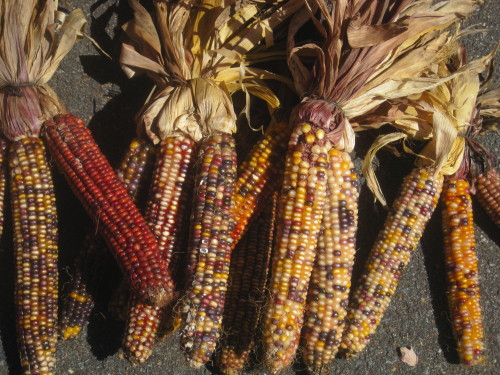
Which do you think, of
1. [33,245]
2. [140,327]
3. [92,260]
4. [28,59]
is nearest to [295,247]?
[140,327]

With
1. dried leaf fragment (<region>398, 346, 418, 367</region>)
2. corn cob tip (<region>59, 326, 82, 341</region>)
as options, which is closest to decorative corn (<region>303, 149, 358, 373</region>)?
dried leaf fragment (<region>398, 346, 418, 367</region>)

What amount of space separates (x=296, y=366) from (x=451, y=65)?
2342 mm

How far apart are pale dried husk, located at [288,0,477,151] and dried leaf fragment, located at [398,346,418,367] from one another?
1.66m

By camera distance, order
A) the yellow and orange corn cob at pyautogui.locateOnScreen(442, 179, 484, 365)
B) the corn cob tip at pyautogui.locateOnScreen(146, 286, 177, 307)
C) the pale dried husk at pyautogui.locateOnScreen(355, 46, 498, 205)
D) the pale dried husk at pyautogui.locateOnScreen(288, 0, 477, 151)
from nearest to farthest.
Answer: the corn cob tip at pyautogui.locateOnScreen(146, 286, 177, 307), the pale dried husk at pyautogui.locateOnScreen(288, 0, 477, 151), the pale dried husk at pyautogui.locateOnScreen(355, 46, 498, 205), the yellow and orange corn cob at pyautogui.locateOnScreen(442, 179, 484, 365)

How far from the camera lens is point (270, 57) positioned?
3176 mm

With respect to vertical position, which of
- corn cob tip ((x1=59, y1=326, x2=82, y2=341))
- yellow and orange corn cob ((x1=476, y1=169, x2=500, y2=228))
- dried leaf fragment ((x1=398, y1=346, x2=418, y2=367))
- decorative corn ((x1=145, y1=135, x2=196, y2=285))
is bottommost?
dried leaf fragment ((x1=398, y1=346, x2=418, y2=367))

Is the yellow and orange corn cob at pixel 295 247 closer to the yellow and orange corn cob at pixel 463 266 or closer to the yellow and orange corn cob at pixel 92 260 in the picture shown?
the yellow and orange corn cob at pixel 92 260

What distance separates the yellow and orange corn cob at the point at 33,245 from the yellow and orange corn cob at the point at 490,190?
2.77 m

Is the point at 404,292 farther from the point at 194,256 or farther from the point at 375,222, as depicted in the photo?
the point at 194,256

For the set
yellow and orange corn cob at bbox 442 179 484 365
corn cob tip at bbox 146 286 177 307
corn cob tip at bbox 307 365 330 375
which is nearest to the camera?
corn cob tip at bbox 146 286 177 307

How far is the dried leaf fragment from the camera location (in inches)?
138

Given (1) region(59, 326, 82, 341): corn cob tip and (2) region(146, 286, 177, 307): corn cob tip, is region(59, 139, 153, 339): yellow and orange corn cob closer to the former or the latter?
(1) region(59, 326, 82, 341): corn cob tip

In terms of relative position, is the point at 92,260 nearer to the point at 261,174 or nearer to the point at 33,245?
the point at 33,245

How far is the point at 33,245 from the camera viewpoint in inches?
112
